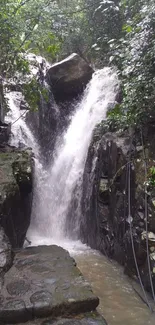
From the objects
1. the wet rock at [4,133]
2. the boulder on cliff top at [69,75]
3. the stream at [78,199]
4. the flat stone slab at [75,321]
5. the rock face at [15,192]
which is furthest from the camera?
the boulder on cliff top at [69,75]

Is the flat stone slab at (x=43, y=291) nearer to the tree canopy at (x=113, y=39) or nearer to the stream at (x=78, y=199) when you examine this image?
the stream at (x=78, y=199)

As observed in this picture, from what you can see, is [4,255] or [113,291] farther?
[113,291]

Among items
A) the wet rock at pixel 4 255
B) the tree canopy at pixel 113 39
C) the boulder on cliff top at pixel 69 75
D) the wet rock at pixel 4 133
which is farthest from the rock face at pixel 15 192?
the boulder on cliff top at pixel 69 75

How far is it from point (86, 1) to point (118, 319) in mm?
9934

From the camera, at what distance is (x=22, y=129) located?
10.2 meters

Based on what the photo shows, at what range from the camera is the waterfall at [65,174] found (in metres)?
8.62

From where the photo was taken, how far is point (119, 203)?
6.04 metres

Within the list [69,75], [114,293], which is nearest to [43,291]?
[114,293]

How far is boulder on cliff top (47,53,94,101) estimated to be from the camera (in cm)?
1198

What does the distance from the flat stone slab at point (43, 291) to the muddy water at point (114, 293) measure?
827mm

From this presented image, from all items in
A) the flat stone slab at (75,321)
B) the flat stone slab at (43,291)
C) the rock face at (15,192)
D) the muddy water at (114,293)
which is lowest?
the muddy water at (114,293)

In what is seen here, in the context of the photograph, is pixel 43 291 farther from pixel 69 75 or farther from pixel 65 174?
pixel 69 75

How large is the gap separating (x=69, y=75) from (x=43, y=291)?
32.8 feet

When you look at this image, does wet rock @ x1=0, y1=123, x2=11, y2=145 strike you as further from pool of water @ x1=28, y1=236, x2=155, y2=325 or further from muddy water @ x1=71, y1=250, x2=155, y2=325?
muddy water @ x1=71, y1=250, x2=155, y2=325
